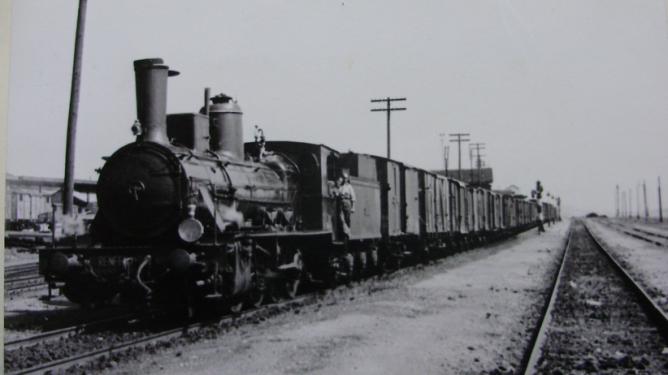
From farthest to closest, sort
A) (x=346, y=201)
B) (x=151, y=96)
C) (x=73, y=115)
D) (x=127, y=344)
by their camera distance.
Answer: (x=346, y=201), (x=73, y=115), (x=151, y=96), (x=127, y=344)

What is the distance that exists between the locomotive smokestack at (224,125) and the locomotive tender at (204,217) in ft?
0.05

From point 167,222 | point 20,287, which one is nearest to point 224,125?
point 167,222

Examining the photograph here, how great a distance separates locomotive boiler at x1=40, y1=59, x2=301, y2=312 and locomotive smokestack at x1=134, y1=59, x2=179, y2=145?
0.01 metres

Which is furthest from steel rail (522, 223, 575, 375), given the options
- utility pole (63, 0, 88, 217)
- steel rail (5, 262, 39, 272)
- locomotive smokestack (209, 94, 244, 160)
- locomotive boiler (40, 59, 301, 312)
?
steel rail (5, 262, 39, 272)

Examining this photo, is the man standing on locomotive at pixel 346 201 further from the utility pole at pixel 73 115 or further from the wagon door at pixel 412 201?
the utility pole at pixel 73 115

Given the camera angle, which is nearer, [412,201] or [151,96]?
[151,96]

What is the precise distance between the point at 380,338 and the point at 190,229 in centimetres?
254

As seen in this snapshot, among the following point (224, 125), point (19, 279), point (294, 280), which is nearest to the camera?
point (224, 125)

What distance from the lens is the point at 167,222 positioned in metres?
7.46

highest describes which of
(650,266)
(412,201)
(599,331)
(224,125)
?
(224,125)

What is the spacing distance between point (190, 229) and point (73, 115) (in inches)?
171

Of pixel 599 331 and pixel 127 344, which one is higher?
pixel 127 344

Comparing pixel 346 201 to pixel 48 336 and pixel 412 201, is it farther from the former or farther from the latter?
pixel 48 336

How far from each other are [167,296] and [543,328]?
183 inches
